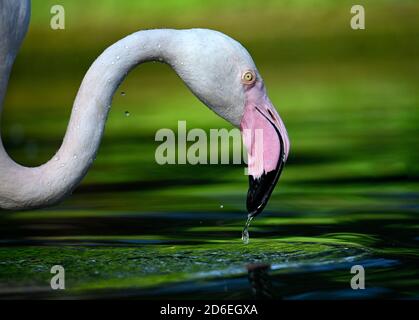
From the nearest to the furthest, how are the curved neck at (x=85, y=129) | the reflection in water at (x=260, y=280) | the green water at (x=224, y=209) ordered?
the reflection in water at (x=260, y=280) < the curved neck at (x=85, y=129) < the green water at (x=224, y=209)

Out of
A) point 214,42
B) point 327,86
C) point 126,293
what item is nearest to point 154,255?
point 126,293

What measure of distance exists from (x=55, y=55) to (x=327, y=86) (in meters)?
5.19

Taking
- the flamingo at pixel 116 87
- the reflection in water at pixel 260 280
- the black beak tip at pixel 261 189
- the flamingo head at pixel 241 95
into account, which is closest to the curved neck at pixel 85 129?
the flamingo at pixel 116 87

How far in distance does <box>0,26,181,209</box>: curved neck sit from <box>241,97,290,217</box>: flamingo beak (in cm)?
49

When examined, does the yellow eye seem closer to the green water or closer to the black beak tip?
the black beak tip

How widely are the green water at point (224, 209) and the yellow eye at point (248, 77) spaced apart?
967 mm

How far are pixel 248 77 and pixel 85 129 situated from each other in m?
0.83

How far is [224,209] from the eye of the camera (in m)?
9.04

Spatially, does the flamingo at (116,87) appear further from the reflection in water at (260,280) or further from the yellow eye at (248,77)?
the reflection in water at (260,280)

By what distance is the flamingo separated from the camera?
266 inches

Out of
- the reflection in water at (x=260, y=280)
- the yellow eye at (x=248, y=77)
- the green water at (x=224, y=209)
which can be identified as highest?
the yellow eye at (x=248, y=77)

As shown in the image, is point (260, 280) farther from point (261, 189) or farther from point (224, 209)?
point (224, 209)

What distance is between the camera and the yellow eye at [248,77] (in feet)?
22.5

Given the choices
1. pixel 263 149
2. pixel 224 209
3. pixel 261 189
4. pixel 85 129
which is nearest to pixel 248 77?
pixel 263 149
